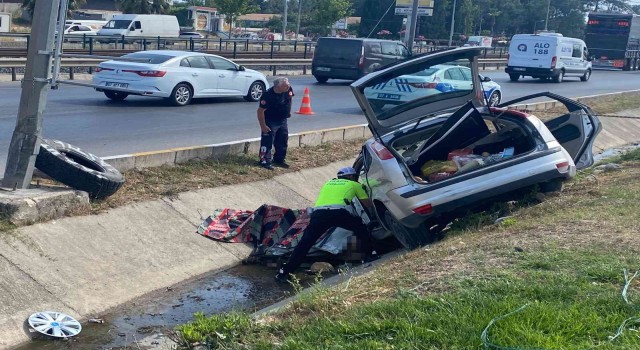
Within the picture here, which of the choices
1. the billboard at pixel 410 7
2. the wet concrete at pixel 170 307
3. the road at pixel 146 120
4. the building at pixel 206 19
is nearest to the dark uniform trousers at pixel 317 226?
the wet concrete at pixel 170 307

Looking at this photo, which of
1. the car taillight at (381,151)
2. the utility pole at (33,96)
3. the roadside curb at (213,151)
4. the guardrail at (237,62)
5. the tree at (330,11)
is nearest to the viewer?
the utility pole at (33,96)

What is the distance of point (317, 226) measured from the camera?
8.83 m

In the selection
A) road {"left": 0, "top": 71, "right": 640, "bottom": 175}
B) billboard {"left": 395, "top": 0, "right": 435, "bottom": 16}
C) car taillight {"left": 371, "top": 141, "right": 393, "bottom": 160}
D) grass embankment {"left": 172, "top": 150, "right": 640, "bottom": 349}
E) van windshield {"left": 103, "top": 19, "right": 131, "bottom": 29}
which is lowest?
road {"left": 0, "top": 71, "right": 640, "bottom": 175}

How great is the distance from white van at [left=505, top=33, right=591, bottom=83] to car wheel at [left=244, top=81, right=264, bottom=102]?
18322 millimetres

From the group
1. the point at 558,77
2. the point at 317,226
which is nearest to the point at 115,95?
the point at 317,226

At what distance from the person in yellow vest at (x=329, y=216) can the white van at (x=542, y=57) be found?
29823mm

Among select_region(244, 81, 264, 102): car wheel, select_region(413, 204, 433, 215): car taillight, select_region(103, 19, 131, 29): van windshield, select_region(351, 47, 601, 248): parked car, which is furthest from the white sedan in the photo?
select_region(103, 19, 131, 29): van windshield

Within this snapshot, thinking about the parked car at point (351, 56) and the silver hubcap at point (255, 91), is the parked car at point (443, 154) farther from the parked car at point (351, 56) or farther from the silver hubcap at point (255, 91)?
the parked car at point (351, 56)

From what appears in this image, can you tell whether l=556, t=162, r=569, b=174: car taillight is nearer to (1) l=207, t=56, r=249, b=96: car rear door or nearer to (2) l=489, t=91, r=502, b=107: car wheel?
(2) l=489, t=91, r=502, b=107: car wheel

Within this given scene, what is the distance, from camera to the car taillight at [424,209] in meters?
8.66

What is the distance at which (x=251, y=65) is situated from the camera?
3350cm

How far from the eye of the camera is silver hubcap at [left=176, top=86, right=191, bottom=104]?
788 inches

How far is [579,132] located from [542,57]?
27.4 metres

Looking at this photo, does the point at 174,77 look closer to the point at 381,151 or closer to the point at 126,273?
the point at 381,151
